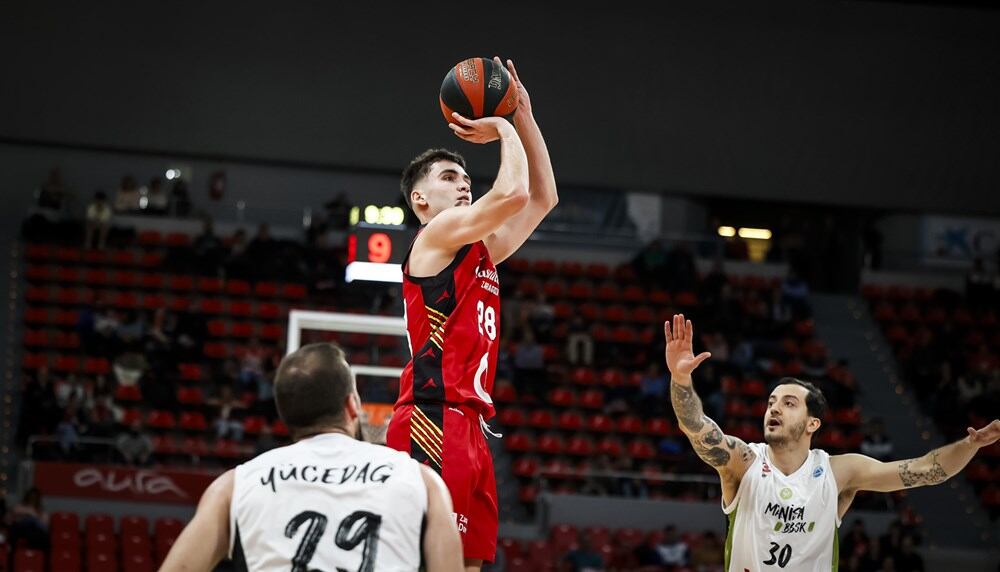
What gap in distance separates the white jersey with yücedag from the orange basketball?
2445 mm

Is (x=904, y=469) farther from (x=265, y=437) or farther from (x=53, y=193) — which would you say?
(x=53, y=193)

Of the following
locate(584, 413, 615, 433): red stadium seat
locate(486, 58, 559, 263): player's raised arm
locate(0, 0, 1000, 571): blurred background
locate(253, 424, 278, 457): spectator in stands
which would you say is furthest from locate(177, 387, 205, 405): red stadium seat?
locate(486, 58, 559, 263): player's raised arm

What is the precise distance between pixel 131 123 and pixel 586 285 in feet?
26.3

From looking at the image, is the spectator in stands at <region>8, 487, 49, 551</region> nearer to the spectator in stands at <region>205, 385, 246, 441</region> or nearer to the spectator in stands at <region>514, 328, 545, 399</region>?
the spectator in stands at <region>205, 385, 246, 441</region>

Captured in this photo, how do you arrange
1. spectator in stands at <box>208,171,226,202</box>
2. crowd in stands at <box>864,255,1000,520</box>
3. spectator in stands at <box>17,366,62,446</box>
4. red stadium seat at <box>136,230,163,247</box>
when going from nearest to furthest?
spectator in stands at <box>17,366,62,446</box>
crowd in stands at <box>864,255,1000,520</box>
red stadium seat at <box>136,230,163,247</box>
spectator in stands at <box>208,171,226,202</box>

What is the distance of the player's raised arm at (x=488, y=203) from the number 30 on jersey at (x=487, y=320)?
26cm

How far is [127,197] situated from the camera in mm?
21250

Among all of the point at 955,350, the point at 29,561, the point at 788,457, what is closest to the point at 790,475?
the point at 788,457

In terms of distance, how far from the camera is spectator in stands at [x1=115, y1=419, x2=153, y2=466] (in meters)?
16.3

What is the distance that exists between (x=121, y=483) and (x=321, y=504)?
13001mm

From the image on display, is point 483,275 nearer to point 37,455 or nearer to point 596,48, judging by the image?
point 37,455

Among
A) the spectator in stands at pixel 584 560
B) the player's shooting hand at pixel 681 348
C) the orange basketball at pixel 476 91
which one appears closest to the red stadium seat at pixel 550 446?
the spectator in stands at pixel 584 560

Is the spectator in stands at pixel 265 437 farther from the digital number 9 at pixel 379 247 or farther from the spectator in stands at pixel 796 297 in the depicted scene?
the spectator in stands at pixel 796 297

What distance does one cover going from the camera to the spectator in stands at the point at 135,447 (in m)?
16.3
